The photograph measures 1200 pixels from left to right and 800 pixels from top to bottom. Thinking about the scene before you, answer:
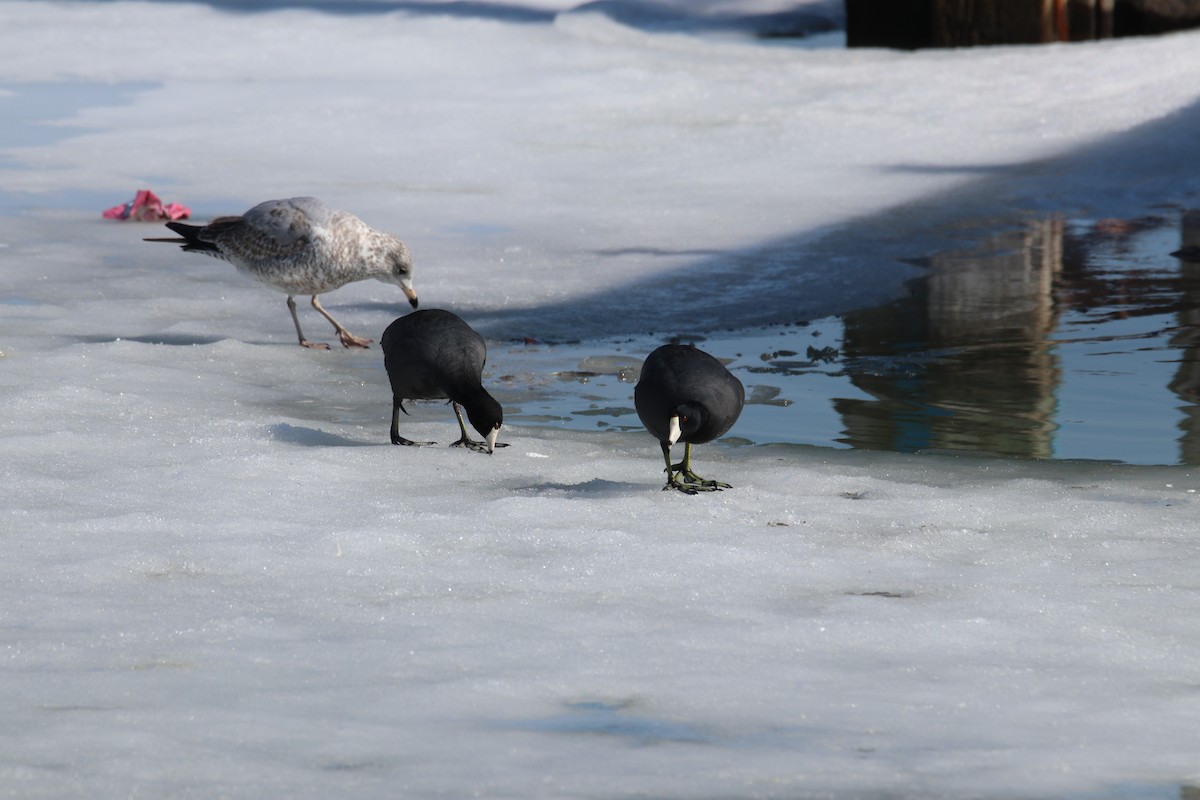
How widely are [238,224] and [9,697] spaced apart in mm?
4828

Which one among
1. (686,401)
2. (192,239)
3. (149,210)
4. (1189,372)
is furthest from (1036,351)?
(149,210)

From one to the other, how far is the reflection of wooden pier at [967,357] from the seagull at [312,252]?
6.98 feet

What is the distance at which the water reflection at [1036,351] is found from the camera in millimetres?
5457

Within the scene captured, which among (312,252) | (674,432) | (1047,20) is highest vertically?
(1047,20)

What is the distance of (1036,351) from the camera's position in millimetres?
6562

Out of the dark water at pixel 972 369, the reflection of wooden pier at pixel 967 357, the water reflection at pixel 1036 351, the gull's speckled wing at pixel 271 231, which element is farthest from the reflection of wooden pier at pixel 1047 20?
the gull's speckled wing at pixel 271 231

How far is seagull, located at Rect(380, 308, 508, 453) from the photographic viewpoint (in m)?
5.24

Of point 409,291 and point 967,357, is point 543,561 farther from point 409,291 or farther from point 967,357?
point 409,291

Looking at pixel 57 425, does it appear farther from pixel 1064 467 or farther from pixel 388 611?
pixel 1064 467

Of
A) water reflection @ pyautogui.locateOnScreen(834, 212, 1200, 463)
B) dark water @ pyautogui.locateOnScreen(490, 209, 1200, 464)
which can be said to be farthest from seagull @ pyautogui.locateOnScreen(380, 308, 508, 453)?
water reflection @ pyautogui.locateOnScreen(834, 212, 1200, 463)

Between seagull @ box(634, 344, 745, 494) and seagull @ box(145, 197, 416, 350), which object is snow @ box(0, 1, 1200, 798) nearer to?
seagull @ box(634, 344, 745, 494)

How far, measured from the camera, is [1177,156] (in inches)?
439

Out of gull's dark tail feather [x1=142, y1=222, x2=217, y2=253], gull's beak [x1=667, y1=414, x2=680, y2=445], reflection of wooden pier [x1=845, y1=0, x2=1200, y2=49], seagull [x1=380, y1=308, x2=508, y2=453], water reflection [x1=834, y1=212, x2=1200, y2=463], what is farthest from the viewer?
reflection of wooden pier [x1=845, y1=0, x2=1200, y2=49]

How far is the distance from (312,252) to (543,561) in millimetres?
3585
